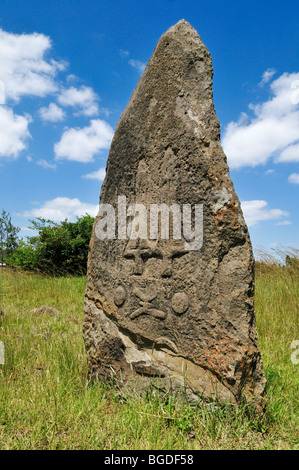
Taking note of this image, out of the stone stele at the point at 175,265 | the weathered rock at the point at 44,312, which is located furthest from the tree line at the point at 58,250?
the stone stele at the point at 175,265

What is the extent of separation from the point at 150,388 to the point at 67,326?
7.99 feet

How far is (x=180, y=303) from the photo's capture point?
7.97 ft

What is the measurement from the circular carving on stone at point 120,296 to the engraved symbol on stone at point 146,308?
0.12 metres

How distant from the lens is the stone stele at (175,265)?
2287 millimetres

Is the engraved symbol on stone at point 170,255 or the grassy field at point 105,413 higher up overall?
the engraved symbol on stone at point 170,255

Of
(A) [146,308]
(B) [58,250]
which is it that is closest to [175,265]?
(A) [146,308]

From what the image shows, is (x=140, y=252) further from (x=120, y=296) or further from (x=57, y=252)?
Answer: (x=57, y=252)

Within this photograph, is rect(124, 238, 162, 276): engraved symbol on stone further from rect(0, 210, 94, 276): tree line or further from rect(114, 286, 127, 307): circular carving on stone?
rect(0, 210, 94, 276): tree line

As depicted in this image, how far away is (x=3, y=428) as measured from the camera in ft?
7.45

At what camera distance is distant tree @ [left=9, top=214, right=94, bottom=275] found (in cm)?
935

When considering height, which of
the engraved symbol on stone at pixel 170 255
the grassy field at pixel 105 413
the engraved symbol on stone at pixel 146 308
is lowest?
the grassy field at pixel 105 413

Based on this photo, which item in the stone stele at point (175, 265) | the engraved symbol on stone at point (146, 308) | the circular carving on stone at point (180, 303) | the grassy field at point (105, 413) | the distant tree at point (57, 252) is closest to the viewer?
the grassy field at point (105, 413)

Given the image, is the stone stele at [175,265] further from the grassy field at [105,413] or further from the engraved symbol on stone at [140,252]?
the grassy field at [105,413]
